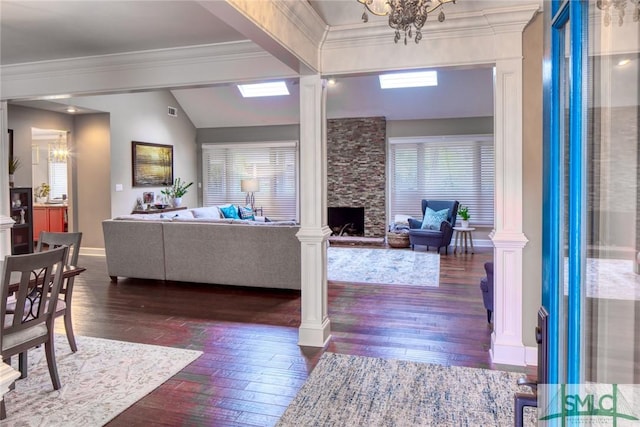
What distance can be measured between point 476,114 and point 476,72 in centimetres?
122

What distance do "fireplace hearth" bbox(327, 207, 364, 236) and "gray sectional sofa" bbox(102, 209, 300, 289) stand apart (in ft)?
14.1

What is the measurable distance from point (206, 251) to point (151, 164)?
4.04m

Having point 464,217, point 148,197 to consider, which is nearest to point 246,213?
point 148,197

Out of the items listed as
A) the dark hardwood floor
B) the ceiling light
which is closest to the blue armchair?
the dark hardwood floor

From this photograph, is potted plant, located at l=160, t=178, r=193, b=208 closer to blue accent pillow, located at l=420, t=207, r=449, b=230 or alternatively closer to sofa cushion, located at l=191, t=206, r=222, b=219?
sofa cushion, located at l=191, t=206, r=222, b=219

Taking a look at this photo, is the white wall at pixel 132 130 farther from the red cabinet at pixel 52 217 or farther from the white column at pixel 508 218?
the white column at pixel 508 218

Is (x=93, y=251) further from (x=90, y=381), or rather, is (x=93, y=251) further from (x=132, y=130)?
(x=90, y=381)

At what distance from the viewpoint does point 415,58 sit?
328 centimetres

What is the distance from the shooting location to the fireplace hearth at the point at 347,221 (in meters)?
9.46

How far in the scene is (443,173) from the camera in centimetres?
903

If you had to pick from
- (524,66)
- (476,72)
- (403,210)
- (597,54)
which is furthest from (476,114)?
(597,54)

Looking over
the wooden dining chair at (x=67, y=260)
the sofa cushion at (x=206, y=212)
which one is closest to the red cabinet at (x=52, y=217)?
the sofa cushion at (x=206, y=212)

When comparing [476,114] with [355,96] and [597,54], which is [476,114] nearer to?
[355,96]

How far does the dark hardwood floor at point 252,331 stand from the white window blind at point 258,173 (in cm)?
459
